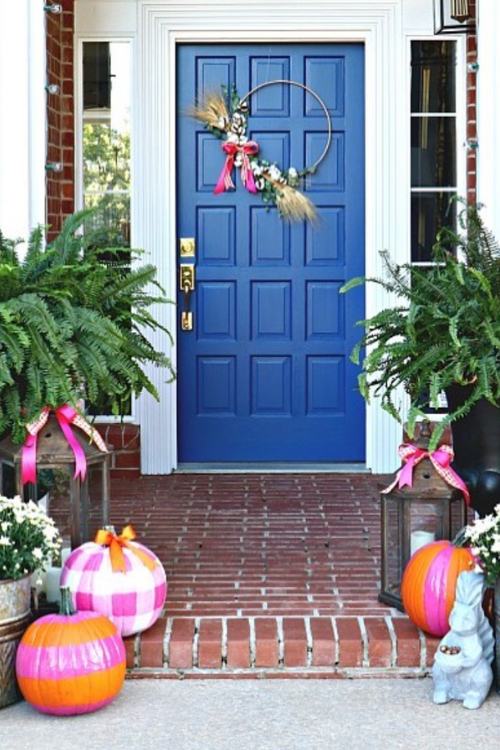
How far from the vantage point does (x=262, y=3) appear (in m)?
6.36

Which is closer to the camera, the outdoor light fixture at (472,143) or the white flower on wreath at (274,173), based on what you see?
the outdoor light fixture at (472,143)

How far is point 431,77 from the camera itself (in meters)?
6.37

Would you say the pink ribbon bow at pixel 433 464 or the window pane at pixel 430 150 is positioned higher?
the window pane at pixel 430 150

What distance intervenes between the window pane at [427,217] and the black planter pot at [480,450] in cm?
228

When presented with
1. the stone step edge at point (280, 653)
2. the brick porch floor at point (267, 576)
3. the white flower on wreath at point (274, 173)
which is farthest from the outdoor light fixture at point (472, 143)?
the stone step edge at point (280, 653)

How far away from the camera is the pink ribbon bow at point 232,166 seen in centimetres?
638

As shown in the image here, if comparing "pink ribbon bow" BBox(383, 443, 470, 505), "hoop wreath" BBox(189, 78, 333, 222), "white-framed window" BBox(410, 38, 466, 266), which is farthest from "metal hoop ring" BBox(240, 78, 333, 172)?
"pink ribbon bow" BBox(383, 443, 470, 505)

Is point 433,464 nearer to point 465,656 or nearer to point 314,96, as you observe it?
point 465,656

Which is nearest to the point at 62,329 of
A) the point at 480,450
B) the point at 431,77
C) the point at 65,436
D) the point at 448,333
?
the point at 65,436

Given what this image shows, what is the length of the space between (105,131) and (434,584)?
11.7 feet

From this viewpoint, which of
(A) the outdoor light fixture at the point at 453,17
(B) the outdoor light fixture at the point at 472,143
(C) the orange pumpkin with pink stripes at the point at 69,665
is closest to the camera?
(C) the orange pumpkin with pink stripes at the point at 69,665

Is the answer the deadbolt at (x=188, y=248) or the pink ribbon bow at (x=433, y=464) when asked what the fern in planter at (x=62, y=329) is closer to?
the pink ribbon bow at (x=433, y=464)

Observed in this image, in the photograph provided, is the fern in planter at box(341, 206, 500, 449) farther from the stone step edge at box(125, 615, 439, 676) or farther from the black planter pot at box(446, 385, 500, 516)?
the stone step edge at box(125, 615, 439, 676)

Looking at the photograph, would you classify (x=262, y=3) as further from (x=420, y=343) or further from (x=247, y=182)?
(x=420, y=343)
